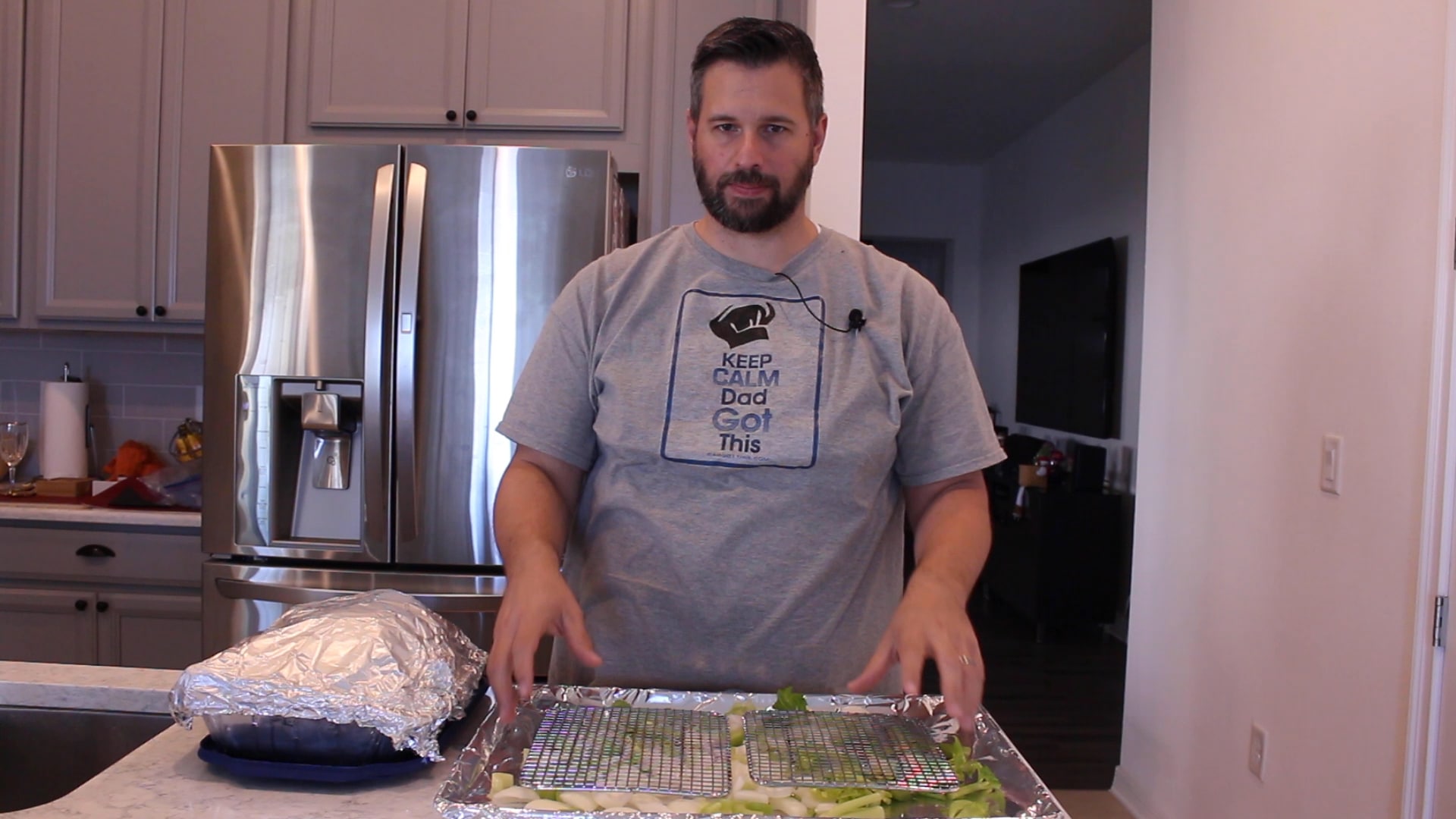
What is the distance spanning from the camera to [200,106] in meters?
2.82

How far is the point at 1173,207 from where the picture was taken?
2.83m

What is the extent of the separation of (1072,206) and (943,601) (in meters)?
5.44

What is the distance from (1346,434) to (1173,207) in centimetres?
101

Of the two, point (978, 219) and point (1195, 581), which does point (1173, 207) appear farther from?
point (978, 219)

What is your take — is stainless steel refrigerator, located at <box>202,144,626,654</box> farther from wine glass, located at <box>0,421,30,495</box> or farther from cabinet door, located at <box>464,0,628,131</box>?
wine glass, located at <box>0,421,30,495</box>

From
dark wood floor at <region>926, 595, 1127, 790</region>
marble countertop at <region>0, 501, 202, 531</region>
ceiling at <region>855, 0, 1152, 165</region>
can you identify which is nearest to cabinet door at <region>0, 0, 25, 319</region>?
marble countertop at <region>0, 501, 202, 531</region>

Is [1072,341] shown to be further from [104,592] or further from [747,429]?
[747,429]

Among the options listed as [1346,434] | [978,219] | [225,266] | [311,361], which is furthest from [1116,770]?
[978,219]

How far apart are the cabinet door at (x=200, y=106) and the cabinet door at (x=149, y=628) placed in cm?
74

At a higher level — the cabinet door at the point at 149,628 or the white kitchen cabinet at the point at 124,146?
the white kitchen cabinet at the point at 124,146

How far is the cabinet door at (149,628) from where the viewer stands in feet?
8.68

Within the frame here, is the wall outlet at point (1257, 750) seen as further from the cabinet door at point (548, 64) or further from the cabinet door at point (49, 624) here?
the cabinet door at point (49, 624)

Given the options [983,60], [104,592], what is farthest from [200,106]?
[983,60]

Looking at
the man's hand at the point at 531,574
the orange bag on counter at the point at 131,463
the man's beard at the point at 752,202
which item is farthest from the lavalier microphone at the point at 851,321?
the orange bag on counter at the point at 131,463
